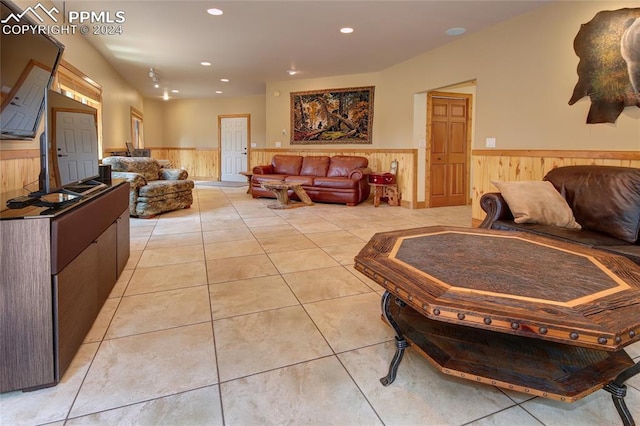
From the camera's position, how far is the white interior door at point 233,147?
10406mm

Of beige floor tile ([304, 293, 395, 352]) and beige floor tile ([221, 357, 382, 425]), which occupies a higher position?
beige floor tile ([304, 293, 395, 352])

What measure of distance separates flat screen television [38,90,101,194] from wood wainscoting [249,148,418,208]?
4897 millimetres

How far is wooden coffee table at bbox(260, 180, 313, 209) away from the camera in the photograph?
Answer: 5.97 meters

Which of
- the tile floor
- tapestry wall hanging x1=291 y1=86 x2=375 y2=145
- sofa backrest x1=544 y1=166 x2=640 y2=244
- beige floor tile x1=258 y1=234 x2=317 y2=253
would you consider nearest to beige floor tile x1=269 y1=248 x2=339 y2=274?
the tile floor

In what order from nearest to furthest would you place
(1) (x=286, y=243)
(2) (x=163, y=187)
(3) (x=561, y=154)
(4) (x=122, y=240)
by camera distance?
(4) (x=122, y=240) < (3) (x=561, y=154) < (1) (x=286, y=243) < (2) (x=163, y=187)

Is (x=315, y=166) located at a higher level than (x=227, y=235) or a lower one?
higher

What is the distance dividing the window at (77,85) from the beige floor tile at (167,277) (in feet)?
8.27

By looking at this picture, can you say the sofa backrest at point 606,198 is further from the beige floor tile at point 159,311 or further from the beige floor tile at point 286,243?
the beige floor tile at point 159,311

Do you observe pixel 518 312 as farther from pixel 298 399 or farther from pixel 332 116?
pixel 332 116

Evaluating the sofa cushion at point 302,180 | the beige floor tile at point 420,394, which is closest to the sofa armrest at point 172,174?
the sofa cushion at point 302,180

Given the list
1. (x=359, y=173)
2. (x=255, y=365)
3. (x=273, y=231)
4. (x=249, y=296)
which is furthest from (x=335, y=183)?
(x=255, y=365)

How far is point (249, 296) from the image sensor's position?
2.41 m

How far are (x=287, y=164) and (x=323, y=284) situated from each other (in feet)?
16.7

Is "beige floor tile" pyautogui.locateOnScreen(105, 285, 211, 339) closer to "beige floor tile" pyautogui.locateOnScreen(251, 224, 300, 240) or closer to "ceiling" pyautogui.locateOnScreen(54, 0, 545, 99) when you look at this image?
"beige floor tile" pyautogui.locateOnScreen(251, 224, 300, 240)
